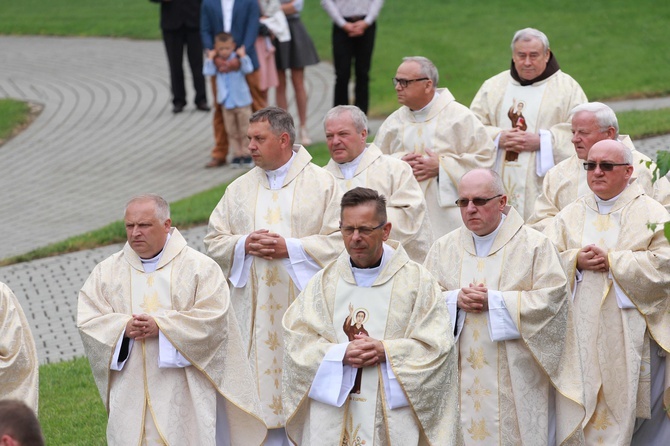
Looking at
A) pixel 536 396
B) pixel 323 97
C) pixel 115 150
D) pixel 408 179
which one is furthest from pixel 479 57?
pixel 536 396

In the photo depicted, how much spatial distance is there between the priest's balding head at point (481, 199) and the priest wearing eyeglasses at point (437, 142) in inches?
101

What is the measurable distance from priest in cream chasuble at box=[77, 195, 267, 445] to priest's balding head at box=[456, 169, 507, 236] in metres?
1.49

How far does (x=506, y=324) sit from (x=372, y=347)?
1167mm

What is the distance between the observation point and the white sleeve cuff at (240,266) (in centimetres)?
870

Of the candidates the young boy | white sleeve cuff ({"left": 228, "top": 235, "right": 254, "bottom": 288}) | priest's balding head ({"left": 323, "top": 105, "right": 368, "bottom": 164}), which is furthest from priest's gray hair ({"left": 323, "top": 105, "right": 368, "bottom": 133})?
the young boy

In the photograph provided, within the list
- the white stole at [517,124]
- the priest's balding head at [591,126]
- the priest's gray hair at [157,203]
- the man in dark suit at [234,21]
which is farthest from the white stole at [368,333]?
the man in dark suit at [234,21]

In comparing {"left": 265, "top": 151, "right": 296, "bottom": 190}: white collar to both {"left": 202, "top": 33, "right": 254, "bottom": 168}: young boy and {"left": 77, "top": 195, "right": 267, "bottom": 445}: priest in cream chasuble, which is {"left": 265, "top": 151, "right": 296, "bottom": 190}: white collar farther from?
{"left": 202, "top": 33, "right": 254, "bottom": 168}: young boy

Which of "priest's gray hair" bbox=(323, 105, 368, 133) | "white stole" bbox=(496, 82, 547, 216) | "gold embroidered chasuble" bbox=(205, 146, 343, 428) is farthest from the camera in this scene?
"white stole" bbox=(496, 82, 547, 216)

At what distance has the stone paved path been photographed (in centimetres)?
1282

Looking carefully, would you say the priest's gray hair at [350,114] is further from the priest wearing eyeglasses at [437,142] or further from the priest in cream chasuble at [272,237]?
the priest wearing eyeglasses at [437,142]

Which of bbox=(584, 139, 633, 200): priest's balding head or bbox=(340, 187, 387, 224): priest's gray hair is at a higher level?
bbox=(340, 187, 387, 224): priest's gray hair

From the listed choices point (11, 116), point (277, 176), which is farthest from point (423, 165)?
point (11, 116)

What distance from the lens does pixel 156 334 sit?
24.6 ft

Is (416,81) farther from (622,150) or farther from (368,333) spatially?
(368,333)
